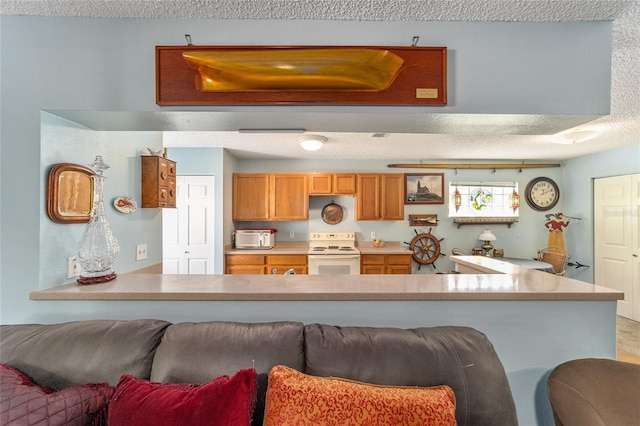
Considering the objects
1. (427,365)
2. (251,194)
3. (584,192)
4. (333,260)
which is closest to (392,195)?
(333,260)

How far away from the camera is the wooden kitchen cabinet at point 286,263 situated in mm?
4035

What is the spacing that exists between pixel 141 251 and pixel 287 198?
256 centimetres

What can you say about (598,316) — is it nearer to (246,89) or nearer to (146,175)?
(246,89)

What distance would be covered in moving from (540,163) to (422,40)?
473 centimetres

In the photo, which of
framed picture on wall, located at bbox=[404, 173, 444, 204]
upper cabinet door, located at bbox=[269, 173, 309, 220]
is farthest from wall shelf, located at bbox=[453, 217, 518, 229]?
upper cabinet door, located at bbox=[269, 173, 309, 220]

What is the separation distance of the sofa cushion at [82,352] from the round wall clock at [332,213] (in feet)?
12.0

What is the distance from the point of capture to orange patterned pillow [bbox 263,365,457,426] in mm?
833

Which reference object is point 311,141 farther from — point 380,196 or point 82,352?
point 82,352

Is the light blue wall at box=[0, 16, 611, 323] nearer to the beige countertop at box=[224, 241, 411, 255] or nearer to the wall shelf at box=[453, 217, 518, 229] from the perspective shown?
the beige countertop at box=[224, 241, 411, 255]

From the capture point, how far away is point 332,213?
470 cm

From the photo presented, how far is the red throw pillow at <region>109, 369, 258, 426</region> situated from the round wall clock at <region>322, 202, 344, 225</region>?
3.82 metres

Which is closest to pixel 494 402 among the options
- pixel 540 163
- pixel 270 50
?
pixel 270 50

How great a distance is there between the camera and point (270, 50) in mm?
1328

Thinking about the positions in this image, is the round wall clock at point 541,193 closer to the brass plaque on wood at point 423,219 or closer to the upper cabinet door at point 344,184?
the brass plaque on wood at point 423,219
